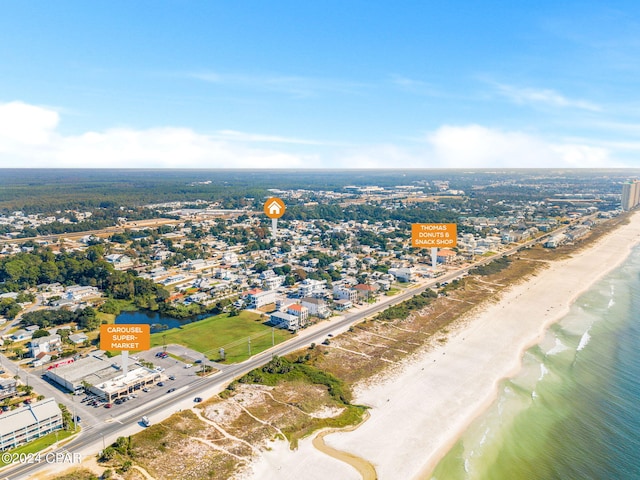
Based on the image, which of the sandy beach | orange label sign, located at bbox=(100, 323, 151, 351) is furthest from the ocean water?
orange label sign, located at bbox=(100, 323, 151, 351)

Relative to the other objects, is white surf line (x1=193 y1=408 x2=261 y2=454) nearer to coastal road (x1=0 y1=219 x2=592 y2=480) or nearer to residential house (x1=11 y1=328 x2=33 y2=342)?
coastal road (x1=0 y1=219 x2=592 y2=480)

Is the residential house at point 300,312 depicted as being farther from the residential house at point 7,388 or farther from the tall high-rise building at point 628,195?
the tall high-rise building at point 628,195

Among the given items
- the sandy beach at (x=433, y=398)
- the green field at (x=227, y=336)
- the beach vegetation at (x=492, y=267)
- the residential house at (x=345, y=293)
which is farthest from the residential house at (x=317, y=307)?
the beach vegetation at (x=492, y=267)

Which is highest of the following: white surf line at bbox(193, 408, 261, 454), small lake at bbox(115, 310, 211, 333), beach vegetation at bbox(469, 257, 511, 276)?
beach vegetation at bbox(469, 257, 511, 276)

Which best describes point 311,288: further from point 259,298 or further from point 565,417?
point 565,417

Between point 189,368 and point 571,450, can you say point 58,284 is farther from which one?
point 571,450

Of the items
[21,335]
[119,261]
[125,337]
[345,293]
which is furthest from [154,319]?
[119,261]
